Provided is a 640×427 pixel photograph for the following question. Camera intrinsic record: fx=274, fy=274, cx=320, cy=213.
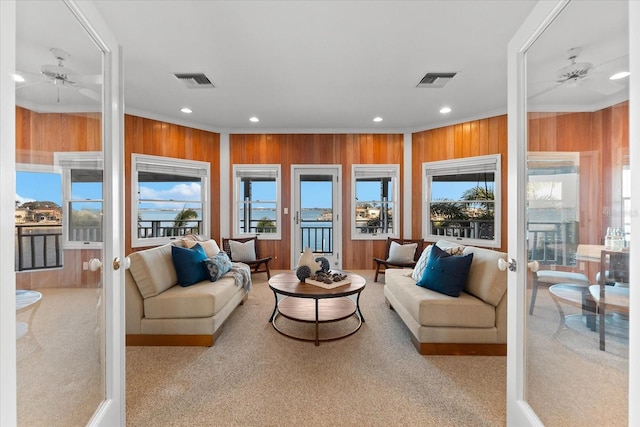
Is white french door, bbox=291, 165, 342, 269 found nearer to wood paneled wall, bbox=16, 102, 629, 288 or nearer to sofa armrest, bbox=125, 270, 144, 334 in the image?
wood paneled wall, bbox=16, 102, 629, 288

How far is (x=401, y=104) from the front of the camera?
3.77 metres

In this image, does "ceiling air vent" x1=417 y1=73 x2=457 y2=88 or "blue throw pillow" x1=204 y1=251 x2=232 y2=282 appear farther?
"ceiling air vent" x1=417 y1=73 x2=457 y2=88

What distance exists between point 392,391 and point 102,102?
2.34 m

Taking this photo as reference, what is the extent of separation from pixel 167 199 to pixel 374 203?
3535 mm

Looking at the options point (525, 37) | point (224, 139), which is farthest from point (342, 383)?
point (224, 139)

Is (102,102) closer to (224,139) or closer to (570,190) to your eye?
(570,190)

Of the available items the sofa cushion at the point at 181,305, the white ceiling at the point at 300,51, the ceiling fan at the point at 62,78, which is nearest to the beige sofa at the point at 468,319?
the white ceiling at the point at 300,51

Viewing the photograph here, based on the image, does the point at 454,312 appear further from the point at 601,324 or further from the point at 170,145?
the point at 170,145

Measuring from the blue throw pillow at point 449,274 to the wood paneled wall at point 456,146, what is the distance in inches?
88.6

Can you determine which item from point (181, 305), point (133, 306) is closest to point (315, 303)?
point (181, 305)

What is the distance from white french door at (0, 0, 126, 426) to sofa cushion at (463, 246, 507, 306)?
2493 millimetres

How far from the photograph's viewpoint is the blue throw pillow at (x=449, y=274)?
7.59 ft

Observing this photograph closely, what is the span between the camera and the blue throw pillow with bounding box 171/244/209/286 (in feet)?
8.46

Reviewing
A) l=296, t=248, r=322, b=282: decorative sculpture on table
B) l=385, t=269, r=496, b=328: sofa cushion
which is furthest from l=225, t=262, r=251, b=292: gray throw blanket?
l=385, t=269, r=496, b=328: sofa cushion
